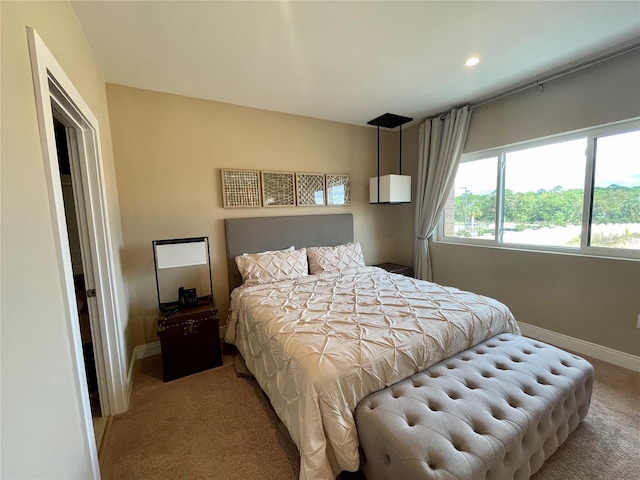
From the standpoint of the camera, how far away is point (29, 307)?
833 millimetres

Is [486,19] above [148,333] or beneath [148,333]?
above

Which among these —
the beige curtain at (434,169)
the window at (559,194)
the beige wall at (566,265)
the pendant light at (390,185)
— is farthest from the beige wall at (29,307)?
the window at (559,194)

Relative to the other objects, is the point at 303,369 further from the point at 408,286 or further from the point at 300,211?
the point at 300,211

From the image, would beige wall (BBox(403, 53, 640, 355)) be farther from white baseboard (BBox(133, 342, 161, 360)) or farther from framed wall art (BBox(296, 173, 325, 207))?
white baseboard (BBox(133, 342, 161, 360))

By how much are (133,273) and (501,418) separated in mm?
2988

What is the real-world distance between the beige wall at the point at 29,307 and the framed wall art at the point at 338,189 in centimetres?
276

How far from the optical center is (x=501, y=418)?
1.23 metres

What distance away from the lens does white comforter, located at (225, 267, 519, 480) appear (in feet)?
4.20

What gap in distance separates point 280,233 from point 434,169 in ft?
7.00

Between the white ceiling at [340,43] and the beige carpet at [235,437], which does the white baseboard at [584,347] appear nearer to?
the beige carpet at [235,437]

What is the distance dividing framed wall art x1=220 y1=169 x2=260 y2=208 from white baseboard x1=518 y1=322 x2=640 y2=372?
3.26 m

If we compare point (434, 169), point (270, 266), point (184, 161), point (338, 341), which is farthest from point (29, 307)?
point (434, 169)

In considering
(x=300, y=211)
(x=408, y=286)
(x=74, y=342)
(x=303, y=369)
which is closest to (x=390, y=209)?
(x=300, y=211)

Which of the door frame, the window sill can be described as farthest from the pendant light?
the door frame
